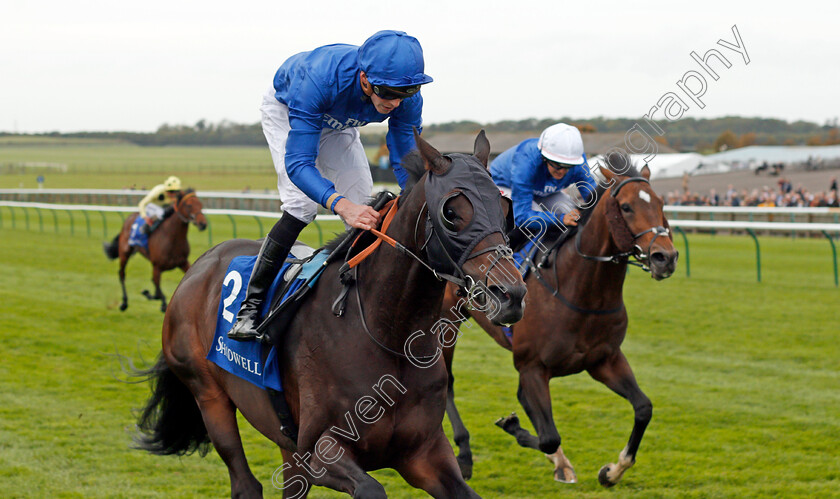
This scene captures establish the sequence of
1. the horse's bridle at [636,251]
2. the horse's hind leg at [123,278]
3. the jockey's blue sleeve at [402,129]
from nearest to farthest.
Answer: the jockey's blue sleeve at [402,129] → the horse's bridle at [636,251] → the horse's hind leg at [123,278]

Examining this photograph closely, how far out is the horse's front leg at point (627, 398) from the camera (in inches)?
189

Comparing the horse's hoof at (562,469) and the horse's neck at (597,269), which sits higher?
the horse's neck at (597,269)

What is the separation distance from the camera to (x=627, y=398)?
489 cm

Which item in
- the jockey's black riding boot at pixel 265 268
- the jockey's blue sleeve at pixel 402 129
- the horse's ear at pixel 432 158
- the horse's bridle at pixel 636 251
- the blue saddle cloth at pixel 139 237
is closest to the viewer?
the horse's ear at pixel 432 158

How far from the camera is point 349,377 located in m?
2.88

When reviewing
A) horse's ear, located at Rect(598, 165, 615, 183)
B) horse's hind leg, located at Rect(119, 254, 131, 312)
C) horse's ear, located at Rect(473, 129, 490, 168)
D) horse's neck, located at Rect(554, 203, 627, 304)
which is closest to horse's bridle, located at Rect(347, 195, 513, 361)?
horse's ear, located at Rect(473, 129, 490, 168)

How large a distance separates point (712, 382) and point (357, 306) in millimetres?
5476

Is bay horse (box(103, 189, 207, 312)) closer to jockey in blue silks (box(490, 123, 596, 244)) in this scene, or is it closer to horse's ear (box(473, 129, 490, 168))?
jockey in blue silks (box(490, 123, 596, 244))

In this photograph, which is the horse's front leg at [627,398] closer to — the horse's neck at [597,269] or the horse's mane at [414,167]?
the horse's neck at [597,269]

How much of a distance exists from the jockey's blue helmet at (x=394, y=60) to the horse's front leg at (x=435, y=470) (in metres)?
1.19

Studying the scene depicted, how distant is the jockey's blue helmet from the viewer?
2789mm

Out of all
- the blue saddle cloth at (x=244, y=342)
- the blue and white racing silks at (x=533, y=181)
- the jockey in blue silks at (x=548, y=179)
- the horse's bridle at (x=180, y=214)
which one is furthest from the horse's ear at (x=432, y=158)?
the horse's bridle at (x=180, y=214)

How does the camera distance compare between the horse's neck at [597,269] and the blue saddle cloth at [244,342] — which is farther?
the horse's neck at [597,269]

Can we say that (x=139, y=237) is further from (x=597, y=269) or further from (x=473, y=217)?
(x=473, y=217)
